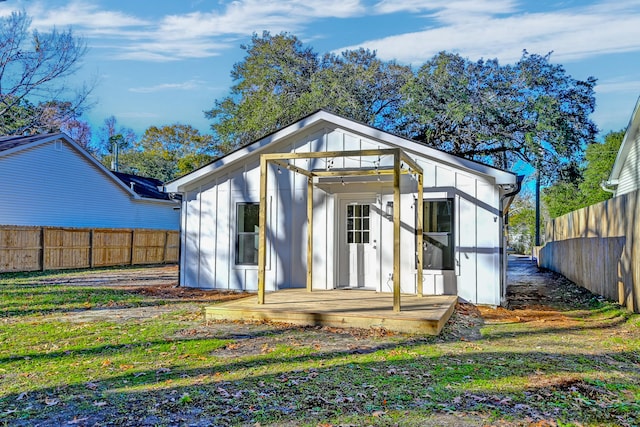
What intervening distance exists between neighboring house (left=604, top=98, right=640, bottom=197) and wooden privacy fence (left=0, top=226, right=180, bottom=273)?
17.7 meters

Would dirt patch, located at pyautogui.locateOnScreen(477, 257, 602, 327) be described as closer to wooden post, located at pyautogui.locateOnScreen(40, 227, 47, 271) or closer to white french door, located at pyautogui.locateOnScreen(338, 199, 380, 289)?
white french door, located at pyautogui.locateOnScreen(338, 199, 380, 289)

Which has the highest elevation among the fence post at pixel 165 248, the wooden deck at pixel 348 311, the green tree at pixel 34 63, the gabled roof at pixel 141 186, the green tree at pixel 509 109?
the green tree at pixel 34 63

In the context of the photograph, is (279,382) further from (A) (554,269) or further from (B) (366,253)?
(A) (554,269)

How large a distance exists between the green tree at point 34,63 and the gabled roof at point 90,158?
4434mm

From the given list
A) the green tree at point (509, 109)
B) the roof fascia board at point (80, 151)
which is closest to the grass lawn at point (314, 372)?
the roof fascia board at point (80, 151)

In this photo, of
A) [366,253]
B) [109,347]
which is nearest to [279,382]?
[109,347]

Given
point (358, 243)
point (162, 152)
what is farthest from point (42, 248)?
point (162, 152)

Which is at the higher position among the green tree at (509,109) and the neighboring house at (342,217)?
the green tree at (509,109)

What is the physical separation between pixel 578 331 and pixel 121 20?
18028 millimetres

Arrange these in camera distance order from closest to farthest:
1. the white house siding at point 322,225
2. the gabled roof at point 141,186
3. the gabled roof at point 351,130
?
the gabled roof at point 351,130 < the white house siding at point 322,225 < the gabled roof at point 141,186

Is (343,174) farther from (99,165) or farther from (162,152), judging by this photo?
(162,152)

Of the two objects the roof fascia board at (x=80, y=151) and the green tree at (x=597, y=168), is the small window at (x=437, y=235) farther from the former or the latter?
the roof fascia board at (x=80, y=151)

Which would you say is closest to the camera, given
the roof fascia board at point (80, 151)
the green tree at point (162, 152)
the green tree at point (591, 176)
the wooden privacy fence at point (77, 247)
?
the wooden privacy fence at point (77, 247)

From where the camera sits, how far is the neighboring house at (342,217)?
853 centimetres
